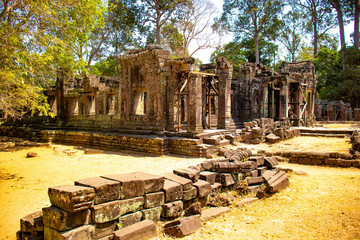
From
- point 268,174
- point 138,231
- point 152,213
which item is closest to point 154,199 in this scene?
point 152,213

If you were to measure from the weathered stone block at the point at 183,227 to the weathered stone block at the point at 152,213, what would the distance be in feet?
0.84

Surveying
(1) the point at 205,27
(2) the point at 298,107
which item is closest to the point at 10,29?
(2) the point at 298,107

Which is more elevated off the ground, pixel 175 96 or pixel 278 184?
pixel 175 96

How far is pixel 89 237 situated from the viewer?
3338 mm

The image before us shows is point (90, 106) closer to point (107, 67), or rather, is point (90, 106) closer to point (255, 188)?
point (255, 188)

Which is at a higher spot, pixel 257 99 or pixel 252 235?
pixel 257 99

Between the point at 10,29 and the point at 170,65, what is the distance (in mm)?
6143

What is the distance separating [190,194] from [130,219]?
4.10 feet

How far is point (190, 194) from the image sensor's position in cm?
463

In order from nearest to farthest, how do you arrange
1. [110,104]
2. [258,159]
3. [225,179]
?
[225,179]
[258,159]
[110,104]

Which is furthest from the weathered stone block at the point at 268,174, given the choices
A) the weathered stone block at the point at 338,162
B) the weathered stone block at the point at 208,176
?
the weathered stone block at the point at 338,162

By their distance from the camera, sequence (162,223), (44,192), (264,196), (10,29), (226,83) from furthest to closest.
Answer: (226,83) → (10,29) → (44,192) → (264,196) → (162,223)

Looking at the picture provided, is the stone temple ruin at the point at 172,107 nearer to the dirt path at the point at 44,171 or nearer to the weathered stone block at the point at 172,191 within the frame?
the dirt path at the point at 44,171

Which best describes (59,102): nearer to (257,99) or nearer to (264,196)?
(257,99)
